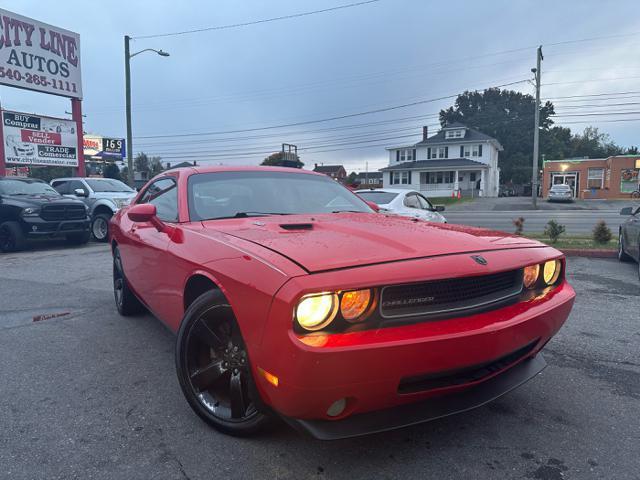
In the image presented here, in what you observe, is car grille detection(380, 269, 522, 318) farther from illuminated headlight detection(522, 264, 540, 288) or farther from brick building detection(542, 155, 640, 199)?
brick building detection(542, 155, 640, 199)

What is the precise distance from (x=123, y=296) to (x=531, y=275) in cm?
380

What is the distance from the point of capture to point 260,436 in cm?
236

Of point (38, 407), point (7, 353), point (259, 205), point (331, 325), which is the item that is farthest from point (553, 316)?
point (7, 353)

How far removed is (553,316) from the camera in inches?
94.8

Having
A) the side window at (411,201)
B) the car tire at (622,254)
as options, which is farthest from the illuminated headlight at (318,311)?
the car tire at (622,254)

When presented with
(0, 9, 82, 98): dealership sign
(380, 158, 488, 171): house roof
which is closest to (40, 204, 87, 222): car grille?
(0, 9, 82, 98): dealership sign

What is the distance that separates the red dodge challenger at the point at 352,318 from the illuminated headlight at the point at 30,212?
8.82 meters

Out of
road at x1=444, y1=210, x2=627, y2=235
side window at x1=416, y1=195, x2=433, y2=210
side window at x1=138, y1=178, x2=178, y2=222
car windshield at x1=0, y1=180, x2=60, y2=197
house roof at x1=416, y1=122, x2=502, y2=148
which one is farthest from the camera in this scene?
house roof at x1=416, y1=122, x2=502, y2=148

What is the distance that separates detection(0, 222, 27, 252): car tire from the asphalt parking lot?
22.9 feet

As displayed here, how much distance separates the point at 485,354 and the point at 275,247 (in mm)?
1059

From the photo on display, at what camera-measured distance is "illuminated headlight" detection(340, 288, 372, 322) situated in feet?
6.21

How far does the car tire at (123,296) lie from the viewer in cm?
455

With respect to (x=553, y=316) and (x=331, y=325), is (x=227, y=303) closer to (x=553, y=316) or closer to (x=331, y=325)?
(x=331, y=325)

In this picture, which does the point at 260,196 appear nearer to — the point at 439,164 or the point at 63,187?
the point at 63,187
